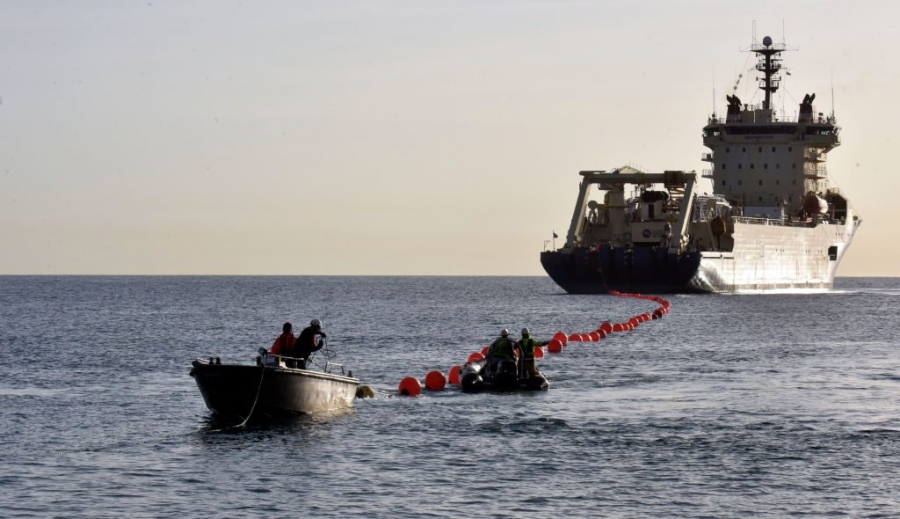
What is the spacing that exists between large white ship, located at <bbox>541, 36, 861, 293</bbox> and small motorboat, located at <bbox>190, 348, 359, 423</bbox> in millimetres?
85267

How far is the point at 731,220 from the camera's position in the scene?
123688 mm

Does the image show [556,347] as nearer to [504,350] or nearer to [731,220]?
[504,350]

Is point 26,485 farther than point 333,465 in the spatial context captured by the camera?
No

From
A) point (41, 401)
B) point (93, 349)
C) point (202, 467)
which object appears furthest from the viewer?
point (93, 349)

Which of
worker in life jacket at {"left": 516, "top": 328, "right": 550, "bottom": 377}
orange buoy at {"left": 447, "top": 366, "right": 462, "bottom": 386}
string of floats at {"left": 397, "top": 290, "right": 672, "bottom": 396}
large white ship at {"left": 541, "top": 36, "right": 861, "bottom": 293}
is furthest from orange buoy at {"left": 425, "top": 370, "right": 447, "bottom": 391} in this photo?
large white ship at {"left": 541, "top": 36, "right": 861, "bottom": 293}

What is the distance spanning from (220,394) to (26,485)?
6.89 meters

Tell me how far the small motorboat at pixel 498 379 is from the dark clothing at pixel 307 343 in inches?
327

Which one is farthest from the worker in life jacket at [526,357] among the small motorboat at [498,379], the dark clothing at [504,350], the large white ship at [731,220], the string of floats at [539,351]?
the large white ship at [731,220]

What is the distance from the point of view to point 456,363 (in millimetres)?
53562

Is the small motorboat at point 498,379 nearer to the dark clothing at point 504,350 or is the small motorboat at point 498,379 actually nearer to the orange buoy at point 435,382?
the dark clothing at point 504,350

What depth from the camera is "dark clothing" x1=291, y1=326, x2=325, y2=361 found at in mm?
32719

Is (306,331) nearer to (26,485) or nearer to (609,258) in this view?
(26,485)

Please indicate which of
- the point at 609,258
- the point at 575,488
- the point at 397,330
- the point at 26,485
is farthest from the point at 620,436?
the point at 609,258

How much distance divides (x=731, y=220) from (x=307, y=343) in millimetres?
95078
